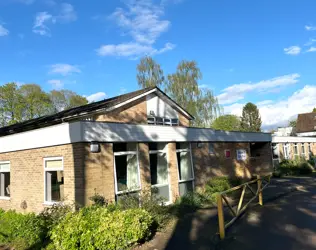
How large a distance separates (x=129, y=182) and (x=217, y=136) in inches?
244

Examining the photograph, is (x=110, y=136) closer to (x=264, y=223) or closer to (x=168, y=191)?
(x=168, y=191)

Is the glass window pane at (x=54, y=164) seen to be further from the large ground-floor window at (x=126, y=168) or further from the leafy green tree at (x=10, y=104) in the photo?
the leafy green tree at (x=10, y=104)

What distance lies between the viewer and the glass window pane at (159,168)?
11828mm

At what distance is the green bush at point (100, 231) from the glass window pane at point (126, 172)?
347cm

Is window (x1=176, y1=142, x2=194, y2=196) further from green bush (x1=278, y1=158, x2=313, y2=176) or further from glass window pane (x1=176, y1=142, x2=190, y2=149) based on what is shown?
green bush (x1=278, y1=158, x2=313, y2=176)

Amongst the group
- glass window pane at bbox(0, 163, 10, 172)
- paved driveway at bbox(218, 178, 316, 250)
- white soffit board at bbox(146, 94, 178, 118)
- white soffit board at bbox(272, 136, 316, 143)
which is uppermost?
white soffit board at bbox(146, 94, 178, 118)

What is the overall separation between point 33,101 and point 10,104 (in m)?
2.80

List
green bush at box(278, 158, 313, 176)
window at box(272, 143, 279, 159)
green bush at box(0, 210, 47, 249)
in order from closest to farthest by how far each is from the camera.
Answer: green bush at box(0, 210, 47, 249), green bush at box(278, 158, 313, 176), window at box(272, 143, 279, 159)

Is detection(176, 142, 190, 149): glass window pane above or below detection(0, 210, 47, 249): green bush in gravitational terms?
above

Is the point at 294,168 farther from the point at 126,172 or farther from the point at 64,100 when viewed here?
the point at 64,100

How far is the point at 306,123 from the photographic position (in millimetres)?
58031

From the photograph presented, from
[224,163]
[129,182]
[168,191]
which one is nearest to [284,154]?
[224,163]

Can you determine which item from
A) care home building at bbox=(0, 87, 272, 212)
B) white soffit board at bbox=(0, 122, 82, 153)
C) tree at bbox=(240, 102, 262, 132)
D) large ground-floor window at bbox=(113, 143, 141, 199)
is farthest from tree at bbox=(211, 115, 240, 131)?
white soffit board at bbox=(0, 122, 82, 153)

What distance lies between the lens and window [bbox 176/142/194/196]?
13031 mm
